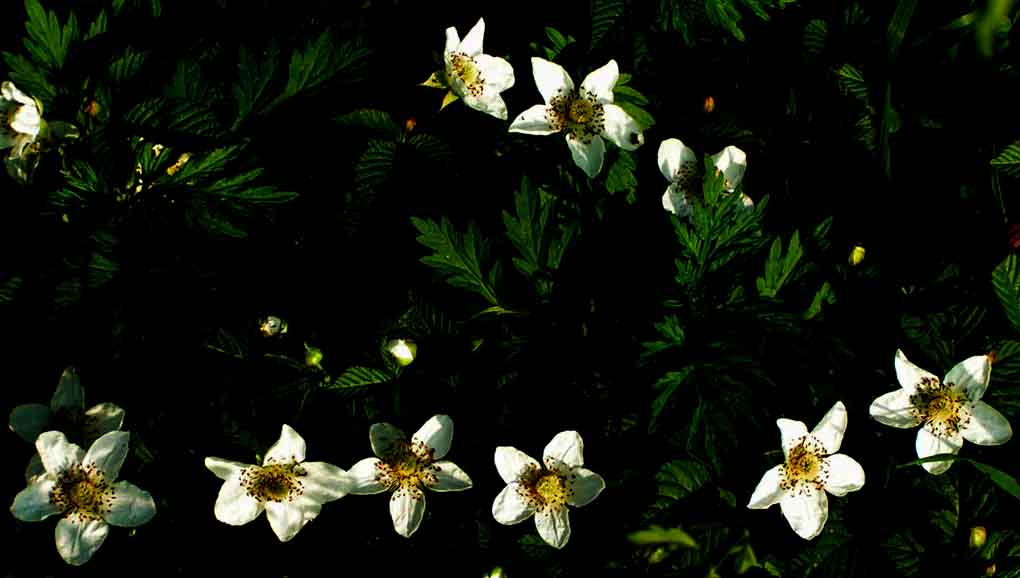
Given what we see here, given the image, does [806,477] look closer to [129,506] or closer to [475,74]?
[475,74]

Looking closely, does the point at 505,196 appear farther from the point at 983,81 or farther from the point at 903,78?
the point at 983,81

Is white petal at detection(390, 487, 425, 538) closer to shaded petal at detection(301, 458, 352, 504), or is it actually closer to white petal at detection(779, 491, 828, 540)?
shaded petal at detection(301, 458, 352, 504)

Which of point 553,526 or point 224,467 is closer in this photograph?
point 224,467

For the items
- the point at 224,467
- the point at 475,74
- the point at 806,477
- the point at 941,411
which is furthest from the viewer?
the point at 475,74

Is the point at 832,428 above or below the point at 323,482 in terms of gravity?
above

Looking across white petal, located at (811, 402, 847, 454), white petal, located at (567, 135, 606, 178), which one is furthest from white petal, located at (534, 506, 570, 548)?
white petal, located at (567, 135, 606, 178)

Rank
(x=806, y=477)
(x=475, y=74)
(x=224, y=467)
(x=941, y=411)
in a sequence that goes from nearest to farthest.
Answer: (x=224, y=467)
(x=806, y=477)
(x=941, y=411)
(x=475, y=74)

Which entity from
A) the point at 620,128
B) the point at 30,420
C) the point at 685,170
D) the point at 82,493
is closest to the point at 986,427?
the point at 685,170

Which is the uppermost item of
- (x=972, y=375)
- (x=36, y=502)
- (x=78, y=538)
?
(x=972, y=375)
